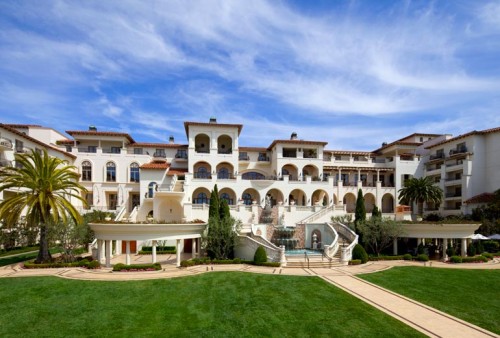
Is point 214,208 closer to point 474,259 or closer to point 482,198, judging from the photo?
point 474,259

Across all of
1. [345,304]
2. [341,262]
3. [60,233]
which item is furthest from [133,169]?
[345,304]

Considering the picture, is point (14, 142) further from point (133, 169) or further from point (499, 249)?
point (499, 249)

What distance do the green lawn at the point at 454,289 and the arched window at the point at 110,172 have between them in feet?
132

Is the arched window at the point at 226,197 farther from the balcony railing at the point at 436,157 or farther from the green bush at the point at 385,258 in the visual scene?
the balcony railing at the point at 436,157

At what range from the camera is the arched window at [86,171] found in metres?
47.8

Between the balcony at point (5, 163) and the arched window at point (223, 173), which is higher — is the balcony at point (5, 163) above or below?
above

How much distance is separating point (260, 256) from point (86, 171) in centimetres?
3512

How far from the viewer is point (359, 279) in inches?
851

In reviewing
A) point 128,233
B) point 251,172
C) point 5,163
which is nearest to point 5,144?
point 5,163

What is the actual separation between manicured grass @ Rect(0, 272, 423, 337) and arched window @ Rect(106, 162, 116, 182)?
28515mm

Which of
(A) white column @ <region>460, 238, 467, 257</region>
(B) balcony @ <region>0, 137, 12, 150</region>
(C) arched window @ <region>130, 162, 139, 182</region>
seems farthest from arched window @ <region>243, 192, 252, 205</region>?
(B) balcony @ <region>0, 137, 12, 150</region>

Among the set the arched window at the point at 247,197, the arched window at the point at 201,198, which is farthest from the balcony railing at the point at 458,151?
the arched window at the point at 201,198

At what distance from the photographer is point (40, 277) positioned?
21250 millimetres

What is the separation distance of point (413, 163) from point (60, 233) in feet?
187
